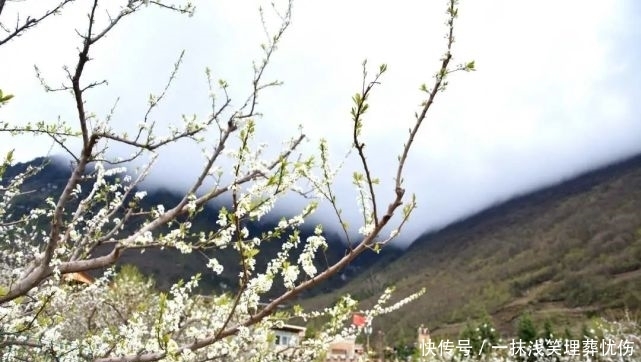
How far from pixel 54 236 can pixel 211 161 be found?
1351 millimetres

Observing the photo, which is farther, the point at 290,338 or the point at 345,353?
the point at 345,353

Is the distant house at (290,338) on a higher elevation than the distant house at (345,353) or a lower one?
higher

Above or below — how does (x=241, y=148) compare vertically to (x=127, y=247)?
above

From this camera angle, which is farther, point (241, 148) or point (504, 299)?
point (504, 299)

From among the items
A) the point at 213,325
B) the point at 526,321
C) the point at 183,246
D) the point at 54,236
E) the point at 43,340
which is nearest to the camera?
the point at 54,236

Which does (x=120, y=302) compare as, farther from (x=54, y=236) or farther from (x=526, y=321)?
(x=526, y=321)

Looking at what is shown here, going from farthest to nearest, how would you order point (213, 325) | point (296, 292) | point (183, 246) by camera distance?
point (213, 325)
point (183, 246)
point (296, 292)

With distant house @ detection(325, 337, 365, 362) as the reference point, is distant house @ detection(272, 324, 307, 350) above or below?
above

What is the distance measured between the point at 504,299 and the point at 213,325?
21019cm

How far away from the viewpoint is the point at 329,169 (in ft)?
11.3

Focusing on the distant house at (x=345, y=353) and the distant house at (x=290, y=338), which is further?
the distant house at (x=345, y=353)

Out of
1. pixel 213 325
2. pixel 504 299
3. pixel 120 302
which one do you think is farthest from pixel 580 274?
pixel 213 325

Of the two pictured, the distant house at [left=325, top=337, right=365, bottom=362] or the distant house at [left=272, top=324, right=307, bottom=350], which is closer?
the distant house at [left=272, top=324, right=307, bottom=350]

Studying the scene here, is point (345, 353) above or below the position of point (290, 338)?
below
